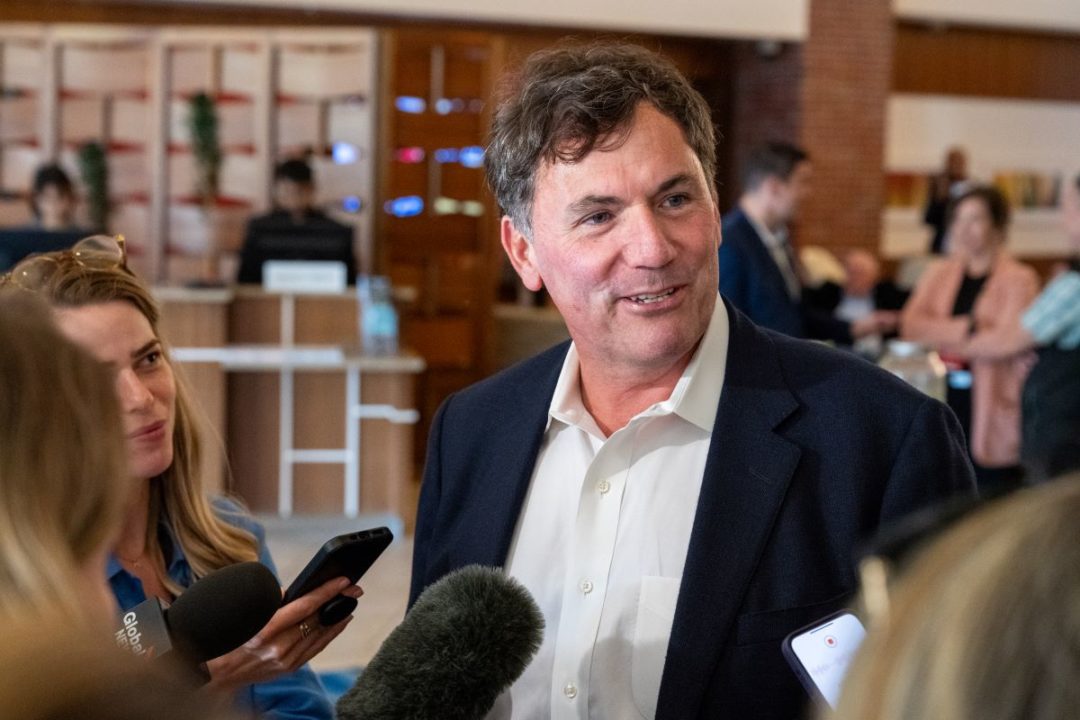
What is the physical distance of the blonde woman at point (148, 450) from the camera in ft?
6.49

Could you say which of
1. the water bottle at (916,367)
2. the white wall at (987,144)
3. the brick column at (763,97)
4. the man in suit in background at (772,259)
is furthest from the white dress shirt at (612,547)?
the white wall at (987,144)

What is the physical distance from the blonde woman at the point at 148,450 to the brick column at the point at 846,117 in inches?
342

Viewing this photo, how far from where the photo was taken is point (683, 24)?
10078mm

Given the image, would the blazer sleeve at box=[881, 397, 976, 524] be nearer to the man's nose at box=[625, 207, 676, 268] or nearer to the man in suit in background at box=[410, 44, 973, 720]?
the man in suit in background at box=[410, 44, 973, 720]

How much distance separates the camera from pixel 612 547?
175 cm

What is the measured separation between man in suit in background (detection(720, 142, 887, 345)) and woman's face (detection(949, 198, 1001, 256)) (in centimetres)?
50

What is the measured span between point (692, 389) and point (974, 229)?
4.43 m

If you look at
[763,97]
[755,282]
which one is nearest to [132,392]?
[755,282]

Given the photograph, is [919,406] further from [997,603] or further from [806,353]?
[997,603]

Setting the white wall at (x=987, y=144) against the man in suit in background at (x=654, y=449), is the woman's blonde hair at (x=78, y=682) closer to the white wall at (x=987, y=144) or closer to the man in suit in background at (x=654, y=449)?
the man in suit in background at (x=654, y=449)

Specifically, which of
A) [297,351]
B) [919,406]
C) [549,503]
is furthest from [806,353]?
[297,351]

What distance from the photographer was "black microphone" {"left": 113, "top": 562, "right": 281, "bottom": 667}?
1409mm

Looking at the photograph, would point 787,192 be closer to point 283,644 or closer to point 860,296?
point 860,296

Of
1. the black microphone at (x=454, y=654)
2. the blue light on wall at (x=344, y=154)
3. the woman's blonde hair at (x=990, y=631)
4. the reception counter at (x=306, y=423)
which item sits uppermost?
the blue light on wall at (x=344, y=154)
